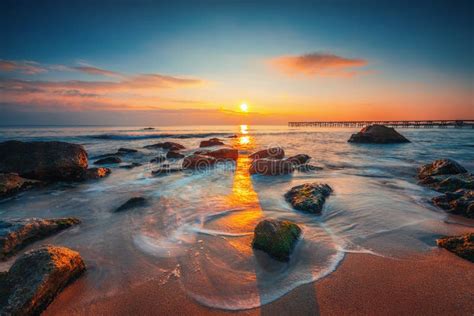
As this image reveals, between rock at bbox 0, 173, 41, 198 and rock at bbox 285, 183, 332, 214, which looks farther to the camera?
rock at bbox 0, 173, 41, 198

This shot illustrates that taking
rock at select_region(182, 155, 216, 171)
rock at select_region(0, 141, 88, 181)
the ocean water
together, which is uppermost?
rock at select_region(0, 141, 88, 181)

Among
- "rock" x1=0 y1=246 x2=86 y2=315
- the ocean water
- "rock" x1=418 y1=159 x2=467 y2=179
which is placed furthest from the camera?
"rock" x1=418 y1=159 x2=467 y2=179

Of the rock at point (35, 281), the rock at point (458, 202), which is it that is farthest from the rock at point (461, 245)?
the rock at point (35, 281)

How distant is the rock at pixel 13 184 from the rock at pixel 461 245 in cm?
1052

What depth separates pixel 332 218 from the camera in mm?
4938

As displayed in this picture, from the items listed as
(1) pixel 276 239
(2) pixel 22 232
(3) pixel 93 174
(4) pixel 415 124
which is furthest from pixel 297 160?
(4) pixel 415 124

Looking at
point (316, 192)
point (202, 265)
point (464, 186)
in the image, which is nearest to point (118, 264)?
point (202, 265)

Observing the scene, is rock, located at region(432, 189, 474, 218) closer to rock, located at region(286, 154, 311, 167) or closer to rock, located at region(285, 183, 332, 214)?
rock, located at region(285, 183, 332, 214)

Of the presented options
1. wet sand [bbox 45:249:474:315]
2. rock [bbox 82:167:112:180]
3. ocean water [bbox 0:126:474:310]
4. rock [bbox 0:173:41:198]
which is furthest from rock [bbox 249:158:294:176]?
rock [bbox 0:173:41:198]

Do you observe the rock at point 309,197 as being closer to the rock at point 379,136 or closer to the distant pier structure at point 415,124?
the rock at point 379,136

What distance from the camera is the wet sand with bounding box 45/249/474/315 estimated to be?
2.52 meters

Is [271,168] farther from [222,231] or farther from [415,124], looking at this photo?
[415,124]

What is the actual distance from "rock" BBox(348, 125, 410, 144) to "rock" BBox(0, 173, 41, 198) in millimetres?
26384

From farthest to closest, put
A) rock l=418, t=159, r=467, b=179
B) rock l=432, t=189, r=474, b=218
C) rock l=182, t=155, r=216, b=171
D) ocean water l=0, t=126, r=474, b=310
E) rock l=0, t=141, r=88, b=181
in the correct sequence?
rock l=182, t=155, r=216, b=171 < rock l=0, t=141, r=88, b=181 < rock l=418, t=159, r=467, b=179 < rock l=432, t=189, r=474, b=218 < ocean water l=0, t=126, r=474, b=310
